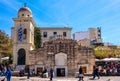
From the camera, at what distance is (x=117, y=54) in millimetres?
59938

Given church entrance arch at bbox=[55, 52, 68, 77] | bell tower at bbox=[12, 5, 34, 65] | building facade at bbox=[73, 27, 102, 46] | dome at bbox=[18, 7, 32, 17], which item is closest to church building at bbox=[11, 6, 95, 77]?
church entrance arch at bbox=[55, 52, 68, 77]

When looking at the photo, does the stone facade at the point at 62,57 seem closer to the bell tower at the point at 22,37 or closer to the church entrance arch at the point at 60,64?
the church entrance arch at the point at 60,64

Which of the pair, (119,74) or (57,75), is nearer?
(119,74)

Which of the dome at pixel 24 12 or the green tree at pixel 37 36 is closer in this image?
the dome at pixel 24 12

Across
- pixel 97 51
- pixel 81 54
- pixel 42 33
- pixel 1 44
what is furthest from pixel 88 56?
pixel 42 33

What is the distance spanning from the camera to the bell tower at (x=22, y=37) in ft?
150

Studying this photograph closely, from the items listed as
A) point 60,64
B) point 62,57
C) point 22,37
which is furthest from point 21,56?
point 62,57

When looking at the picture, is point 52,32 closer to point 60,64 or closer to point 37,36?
point 37,36

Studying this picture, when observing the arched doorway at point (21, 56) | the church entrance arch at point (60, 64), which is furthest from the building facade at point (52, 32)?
the church entrance arch at point (60, 64)

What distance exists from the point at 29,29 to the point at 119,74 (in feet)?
54.4

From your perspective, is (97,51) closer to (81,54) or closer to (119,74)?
(81,54)

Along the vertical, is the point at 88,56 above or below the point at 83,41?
below

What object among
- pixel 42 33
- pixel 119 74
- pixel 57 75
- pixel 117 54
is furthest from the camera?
pixel 42 33

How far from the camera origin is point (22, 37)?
46.4m
